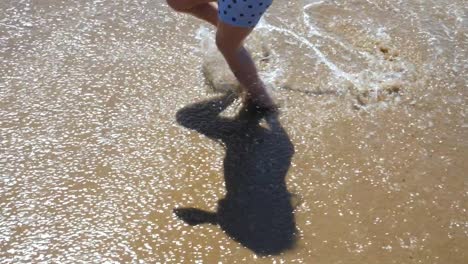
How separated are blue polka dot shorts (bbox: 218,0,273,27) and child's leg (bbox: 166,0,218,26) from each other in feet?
0.77

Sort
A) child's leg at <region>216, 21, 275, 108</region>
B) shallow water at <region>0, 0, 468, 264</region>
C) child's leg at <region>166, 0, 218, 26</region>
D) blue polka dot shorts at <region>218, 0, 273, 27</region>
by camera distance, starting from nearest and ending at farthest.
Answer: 1. shallow water at <region>0, 0, 468, 264</region>
2. blue polka dot shorts at <region>218, 0, 273, 27</region>
3. child's leg at <region>216, 21, 275, 108</region>
4. child's leg at <region>166, 0, 218, 26</region>

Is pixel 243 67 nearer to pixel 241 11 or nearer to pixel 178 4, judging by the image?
pixel 241 11

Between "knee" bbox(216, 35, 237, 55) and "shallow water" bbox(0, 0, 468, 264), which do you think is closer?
"shallow water" bbox(0, 0, 468, 264)

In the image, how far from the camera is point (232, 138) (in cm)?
276

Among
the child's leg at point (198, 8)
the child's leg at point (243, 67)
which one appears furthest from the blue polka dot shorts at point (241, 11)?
the child's leg at point (198, 8)

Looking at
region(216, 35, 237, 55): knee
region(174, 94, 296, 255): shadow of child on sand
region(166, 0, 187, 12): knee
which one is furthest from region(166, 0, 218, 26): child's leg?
region(174, 94, 296, 255): shadow of child on sand

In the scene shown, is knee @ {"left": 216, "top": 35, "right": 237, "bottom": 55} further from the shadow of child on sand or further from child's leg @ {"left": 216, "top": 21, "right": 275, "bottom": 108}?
the shadow of child on sand

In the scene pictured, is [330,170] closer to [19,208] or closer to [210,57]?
[210,57]

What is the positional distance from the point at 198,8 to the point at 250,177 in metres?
0.95

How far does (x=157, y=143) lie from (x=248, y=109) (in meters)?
0.48

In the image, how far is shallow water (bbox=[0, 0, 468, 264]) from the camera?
2.29m

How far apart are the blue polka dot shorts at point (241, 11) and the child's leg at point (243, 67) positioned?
0.09m

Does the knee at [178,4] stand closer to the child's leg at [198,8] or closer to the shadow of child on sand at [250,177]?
the child's leg at [198,8]

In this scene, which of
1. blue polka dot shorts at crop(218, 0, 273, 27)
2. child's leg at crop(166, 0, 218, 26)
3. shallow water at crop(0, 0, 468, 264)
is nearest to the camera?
shallow water at crop(0, 0, 468, 264)
